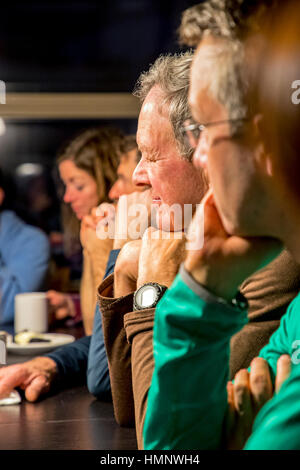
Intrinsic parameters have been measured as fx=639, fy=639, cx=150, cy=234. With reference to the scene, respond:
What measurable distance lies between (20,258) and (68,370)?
1.91 m

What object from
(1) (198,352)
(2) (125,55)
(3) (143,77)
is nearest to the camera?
(1) (198,352)

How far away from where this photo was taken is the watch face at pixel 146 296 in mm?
1122

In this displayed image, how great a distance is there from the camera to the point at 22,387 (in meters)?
1.66

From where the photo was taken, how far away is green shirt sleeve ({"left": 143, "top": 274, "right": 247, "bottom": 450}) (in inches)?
31.5

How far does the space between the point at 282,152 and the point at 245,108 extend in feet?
0.21

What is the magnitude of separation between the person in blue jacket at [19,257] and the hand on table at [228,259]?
2.70m

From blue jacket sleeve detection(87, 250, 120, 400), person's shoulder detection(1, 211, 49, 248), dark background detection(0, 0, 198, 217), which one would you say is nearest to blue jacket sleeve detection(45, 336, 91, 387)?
blue jacket sleeve detection(87, 250, 120, 400)

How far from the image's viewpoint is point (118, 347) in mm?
1310

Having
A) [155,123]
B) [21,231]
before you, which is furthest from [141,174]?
[21,231]

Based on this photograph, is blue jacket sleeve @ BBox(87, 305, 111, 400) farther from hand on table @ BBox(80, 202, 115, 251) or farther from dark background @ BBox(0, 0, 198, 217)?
dark background @ BBox(0, 0, 198, 217)

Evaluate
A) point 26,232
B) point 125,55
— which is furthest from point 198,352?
point 125,55

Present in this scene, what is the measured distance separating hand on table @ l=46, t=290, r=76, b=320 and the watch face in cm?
177

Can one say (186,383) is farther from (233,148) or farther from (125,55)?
(125,55)

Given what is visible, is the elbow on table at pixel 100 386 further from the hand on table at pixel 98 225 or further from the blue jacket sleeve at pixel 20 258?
the blue jacket sleeve at pixel 20 258
